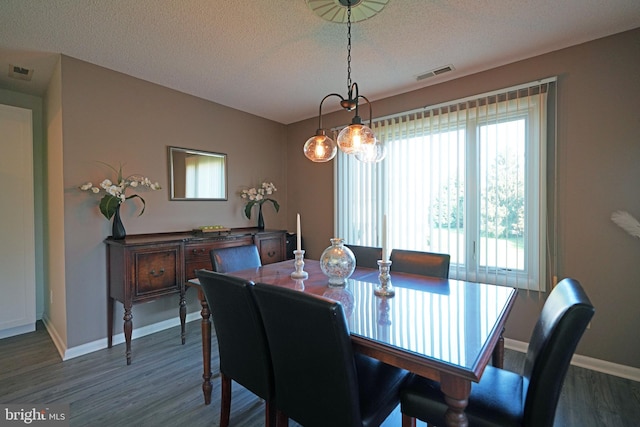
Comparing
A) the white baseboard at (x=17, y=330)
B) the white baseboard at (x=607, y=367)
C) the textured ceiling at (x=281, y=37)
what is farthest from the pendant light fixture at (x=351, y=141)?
the white baseboard at (x=17, y=330)

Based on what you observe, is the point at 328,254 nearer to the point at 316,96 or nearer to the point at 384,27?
the point at 384,27

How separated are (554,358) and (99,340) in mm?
3297

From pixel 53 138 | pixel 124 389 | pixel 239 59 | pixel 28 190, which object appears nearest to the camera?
pixel 124 389

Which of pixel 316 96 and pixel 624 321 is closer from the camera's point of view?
pixel 624 321

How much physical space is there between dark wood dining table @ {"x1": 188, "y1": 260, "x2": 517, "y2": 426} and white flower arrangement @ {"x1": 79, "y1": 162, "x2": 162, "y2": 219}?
4.07ft

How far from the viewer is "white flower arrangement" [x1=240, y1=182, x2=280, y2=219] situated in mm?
3822

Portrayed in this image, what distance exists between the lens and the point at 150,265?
2.55 metres

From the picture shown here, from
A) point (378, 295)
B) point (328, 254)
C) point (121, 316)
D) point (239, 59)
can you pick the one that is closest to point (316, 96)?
point (239, 59)

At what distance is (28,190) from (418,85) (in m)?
4.17

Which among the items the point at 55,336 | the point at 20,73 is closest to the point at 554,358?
the point at 55,336

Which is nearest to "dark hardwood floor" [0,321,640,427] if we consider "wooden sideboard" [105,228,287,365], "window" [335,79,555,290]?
"wooden sideboard" [105,228,287,365]

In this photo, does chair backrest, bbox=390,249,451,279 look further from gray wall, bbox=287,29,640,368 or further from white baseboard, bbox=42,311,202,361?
white baseboard, bbox=42,311,202,361

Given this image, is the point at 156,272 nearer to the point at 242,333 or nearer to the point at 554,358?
the point at 242,333

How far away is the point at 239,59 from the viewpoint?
8.25 ft
